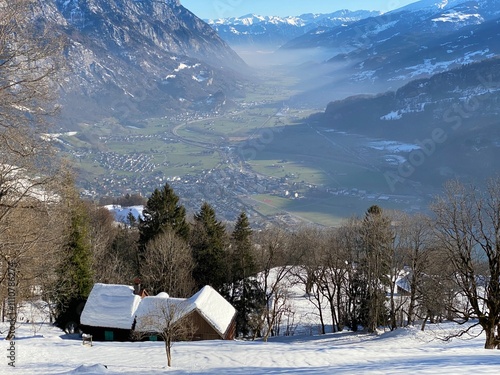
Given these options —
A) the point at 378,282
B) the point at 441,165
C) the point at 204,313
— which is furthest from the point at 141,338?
the point at 441,165

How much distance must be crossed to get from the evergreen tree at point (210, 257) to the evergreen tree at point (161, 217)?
204 cm

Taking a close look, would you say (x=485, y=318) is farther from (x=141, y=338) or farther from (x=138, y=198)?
(x=138, y=198)

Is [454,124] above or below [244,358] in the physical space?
above

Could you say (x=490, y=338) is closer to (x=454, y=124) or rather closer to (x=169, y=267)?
(x=169, y=267)

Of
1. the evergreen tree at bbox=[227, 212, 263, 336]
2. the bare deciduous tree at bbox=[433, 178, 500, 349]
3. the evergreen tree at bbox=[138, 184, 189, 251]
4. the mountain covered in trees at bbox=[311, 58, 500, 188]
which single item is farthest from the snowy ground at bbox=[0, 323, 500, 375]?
the mountain covered in trees at bbox=[311, 58, 500, 188]

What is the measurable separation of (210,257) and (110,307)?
31.2 feet

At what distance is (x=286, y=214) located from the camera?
308 feet

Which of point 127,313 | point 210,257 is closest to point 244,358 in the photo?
point 127,313

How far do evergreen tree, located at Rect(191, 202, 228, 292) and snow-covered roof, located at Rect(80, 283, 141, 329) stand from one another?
7.87 m

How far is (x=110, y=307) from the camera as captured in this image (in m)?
27.4

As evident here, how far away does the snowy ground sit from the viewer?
12945 mm

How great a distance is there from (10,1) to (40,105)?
203 centimetres

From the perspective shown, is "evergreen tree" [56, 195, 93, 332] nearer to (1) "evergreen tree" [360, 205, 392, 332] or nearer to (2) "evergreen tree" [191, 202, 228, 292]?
(2) "evergreen tree" [191, 202, 228, 292]

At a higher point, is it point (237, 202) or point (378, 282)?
point (237, 202)
